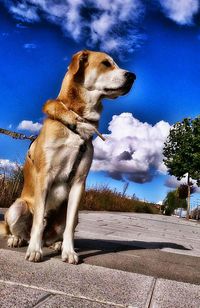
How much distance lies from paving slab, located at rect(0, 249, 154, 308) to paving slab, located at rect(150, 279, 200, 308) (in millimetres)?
51

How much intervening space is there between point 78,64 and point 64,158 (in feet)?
2.89

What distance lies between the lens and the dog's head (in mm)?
3568

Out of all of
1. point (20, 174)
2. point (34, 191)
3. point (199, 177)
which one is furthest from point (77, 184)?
point (199, 177)

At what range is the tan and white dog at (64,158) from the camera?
3.23m

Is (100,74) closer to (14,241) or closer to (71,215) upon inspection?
(71,215)

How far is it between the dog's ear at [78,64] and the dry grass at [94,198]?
6076 millimetres

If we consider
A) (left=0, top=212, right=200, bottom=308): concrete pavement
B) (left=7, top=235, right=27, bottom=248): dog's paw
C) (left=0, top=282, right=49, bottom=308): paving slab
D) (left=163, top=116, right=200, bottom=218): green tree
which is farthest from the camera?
(left=163, top=116, right=200, bottom=218): green tree

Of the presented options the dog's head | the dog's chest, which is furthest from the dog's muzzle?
the dog's chest

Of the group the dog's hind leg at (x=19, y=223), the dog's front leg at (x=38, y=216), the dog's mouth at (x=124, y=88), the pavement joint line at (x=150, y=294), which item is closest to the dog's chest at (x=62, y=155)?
the dog's front leg at (x=38, y=216)

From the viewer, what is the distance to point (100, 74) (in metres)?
→ 3.69

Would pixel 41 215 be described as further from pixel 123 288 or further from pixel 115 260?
pixel 123 288

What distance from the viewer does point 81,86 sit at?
11.6 ft

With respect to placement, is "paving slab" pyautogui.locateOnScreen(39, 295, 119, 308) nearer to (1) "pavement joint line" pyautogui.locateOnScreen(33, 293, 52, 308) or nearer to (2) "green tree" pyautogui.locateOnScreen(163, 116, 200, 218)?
(1) "pavement joint line" pyautogui.locateOnScreen(33, 293, 52, 308)

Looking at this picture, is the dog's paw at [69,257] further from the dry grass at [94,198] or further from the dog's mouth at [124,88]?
the dry grass at [94,198]
